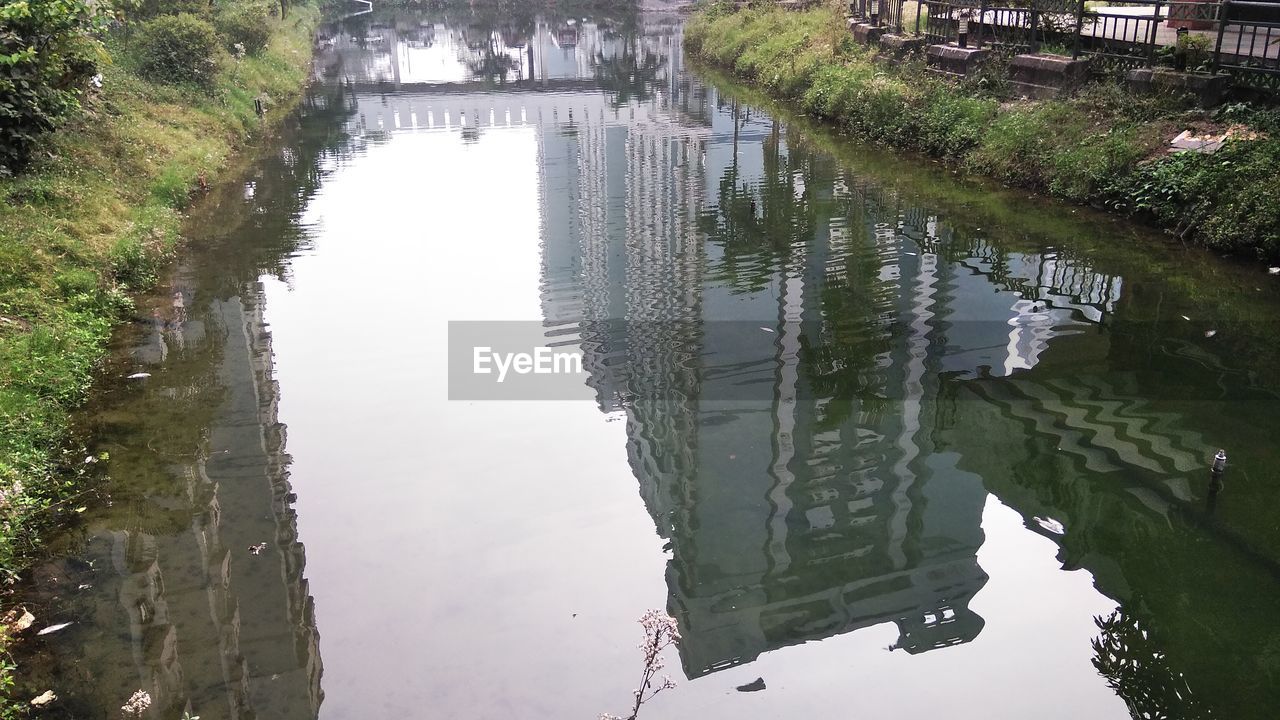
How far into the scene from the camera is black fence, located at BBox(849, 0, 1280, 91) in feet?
40.5

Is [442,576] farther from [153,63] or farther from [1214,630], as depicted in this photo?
[153,63]

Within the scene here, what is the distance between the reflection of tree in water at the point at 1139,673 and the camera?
15.2 feet

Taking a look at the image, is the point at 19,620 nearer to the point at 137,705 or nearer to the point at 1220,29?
the point at 137,705

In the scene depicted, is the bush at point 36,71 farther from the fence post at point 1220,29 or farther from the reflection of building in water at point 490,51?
the reflection of building in water at point 490,51

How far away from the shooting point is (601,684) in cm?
486

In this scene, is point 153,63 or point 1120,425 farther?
point 153,63

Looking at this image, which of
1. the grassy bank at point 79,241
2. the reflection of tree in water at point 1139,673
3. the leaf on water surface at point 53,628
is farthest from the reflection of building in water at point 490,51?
the reflection of tree in water at point 1139,673

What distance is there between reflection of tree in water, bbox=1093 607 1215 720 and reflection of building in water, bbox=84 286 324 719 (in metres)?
3.94

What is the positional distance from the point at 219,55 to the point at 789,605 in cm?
1964

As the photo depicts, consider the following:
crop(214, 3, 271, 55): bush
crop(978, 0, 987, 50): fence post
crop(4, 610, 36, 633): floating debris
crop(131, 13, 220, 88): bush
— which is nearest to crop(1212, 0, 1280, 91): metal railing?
crop(978, 0, 987, 50): fence post

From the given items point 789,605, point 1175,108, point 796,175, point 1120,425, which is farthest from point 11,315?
point 1175,108

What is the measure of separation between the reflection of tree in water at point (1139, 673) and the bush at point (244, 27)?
75.2 feet

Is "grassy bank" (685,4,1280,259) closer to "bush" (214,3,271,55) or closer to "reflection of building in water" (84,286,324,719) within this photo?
"reflection of building in water" (84,286,324,719)

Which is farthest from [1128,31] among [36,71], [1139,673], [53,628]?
[53,628]
